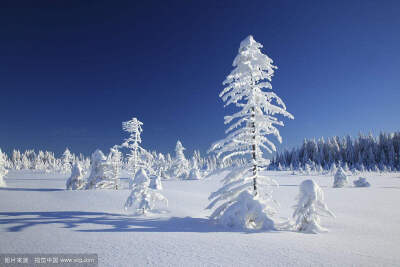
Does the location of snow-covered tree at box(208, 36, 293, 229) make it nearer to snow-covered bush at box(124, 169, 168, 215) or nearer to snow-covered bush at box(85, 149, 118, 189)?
snow-covered bush at box(124, 169, 168, 215)

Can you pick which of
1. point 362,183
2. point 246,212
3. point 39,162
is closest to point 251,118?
point 246,212

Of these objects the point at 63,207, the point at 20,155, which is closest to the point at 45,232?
the point at 63,207

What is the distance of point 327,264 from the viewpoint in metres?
5.01

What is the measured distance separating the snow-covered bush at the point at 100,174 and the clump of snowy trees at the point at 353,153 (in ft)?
241

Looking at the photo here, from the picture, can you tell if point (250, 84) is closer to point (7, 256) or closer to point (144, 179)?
point (144, 179)

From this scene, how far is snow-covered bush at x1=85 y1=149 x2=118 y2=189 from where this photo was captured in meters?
28.1

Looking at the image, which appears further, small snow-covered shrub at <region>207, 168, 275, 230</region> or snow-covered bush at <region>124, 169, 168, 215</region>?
snow-covered bush at <region>124, 169, 168, 215</region>

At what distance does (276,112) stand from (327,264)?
6.84 metres

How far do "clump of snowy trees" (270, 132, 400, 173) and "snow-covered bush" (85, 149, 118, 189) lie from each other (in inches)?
2887

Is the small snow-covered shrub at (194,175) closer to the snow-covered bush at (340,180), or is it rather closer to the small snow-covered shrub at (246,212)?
the snow-covered bush at (340,180)

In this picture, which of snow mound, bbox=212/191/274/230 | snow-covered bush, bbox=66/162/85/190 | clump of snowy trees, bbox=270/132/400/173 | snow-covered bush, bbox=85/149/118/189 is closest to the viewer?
snow mound, bbox=212/191/274/230

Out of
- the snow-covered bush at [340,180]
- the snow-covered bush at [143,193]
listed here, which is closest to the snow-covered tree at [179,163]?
the snow-covered bush at [340,180]

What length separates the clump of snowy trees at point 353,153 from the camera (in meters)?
86.1

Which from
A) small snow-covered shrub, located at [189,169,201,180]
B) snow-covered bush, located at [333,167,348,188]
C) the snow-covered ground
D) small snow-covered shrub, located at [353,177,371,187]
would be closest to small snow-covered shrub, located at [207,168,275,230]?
the snow-covered ground
